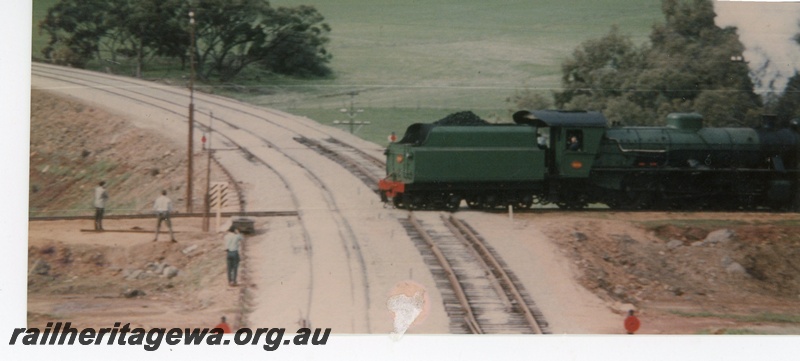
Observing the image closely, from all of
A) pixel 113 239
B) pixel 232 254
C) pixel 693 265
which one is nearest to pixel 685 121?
pixel 693 265

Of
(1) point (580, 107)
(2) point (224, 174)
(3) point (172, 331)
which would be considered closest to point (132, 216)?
(2) point (224, 174)

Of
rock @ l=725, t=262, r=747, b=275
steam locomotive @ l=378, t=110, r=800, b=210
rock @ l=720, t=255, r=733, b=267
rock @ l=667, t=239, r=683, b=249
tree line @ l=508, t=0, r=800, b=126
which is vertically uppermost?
tree line @ l=508, t=0, r=800, b=126

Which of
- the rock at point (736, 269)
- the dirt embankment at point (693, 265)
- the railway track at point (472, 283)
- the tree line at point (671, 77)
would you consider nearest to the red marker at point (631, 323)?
the dirt embankment at point (693, 265)

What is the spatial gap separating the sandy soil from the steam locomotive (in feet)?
1.84

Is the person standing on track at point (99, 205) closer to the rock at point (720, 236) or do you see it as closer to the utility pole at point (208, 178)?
the utility pole at point (208, 178)

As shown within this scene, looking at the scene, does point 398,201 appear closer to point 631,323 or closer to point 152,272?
point 152,272

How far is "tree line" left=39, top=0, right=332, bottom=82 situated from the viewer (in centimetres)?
1628

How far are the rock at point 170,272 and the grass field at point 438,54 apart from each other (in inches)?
139

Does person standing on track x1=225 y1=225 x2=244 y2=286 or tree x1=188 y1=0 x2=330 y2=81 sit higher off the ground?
tree x1=188 y1=0 x2=330 y2=81

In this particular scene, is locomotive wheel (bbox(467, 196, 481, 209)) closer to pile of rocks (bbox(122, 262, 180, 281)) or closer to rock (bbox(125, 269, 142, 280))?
pile of rocks (bbox(122, 262, 180, 281))

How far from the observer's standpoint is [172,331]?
544 inches

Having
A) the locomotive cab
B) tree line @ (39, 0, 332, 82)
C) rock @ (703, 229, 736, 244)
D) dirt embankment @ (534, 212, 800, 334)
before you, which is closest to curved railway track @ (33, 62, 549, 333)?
tree line @ (39, 0, 332, 82)

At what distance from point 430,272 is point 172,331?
4.07m

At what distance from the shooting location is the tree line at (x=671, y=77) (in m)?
16.8
